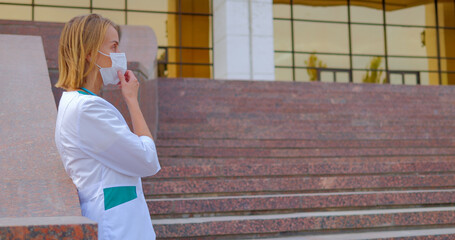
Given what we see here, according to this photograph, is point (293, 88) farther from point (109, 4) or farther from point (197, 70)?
point (109, 4)

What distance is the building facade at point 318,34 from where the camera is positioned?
22469 mm

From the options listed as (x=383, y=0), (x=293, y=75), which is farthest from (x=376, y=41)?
(x=293, y=75)

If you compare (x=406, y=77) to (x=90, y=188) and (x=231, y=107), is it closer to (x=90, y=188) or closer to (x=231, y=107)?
(x=231, y=107)

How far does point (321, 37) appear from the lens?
25938mm

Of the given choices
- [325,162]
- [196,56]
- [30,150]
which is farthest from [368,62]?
[30,150]

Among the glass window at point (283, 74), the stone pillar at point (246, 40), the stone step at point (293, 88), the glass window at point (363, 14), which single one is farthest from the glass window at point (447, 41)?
the stone step at point (293, 88)

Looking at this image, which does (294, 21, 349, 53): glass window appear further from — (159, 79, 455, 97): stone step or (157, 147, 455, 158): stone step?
(157, 147, 455, 158): stone step

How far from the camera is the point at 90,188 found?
199 centimetres

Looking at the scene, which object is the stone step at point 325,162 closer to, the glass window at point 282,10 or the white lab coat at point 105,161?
the white lab coat at point 105,161

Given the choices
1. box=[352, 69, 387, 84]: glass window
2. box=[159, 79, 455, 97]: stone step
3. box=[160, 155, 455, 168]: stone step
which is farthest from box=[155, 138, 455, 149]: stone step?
box=[352, 69, 387, 84]: glass window

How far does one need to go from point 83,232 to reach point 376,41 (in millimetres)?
26638

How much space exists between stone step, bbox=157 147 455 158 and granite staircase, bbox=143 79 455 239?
2 cm

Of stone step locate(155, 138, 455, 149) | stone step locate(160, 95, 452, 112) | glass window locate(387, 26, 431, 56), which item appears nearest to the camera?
stone step locate(155, 138, 455, 149)

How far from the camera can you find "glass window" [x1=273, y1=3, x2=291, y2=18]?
2439 cm
